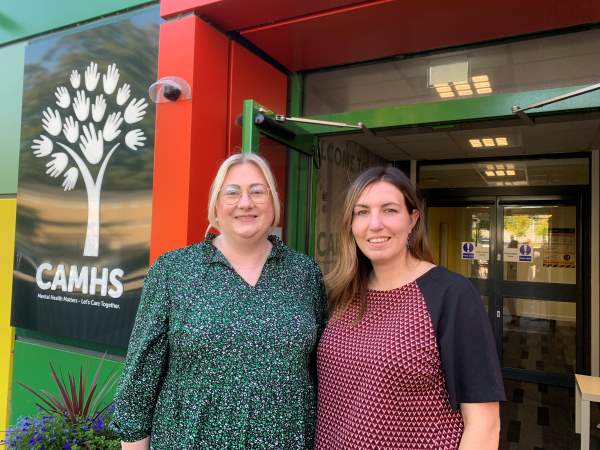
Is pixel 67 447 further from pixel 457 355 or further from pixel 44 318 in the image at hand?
pixel 457 355

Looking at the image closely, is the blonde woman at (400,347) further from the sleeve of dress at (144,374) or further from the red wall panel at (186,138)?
the red wall panel at (186,138)

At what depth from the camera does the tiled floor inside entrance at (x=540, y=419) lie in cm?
404

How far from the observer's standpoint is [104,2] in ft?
11.6

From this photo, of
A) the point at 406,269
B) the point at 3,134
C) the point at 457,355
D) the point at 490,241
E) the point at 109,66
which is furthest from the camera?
the point at 490,241

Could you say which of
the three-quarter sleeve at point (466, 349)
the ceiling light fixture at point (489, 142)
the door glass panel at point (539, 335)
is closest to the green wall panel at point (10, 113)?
the three-quarter sleeve at point (466, 349)

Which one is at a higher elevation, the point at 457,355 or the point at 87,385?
the point at 457,355

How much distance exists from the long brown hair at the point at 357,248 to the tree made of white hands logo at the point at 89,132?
2125 millimetres

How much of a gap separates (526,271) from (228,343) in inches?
224

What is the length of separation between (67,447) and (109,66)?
248 centimetres

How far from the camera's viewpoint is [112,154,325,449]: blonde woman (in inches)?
52.9

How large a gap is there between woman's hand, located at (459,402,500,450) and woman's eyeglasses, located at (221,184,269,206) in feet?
2.70

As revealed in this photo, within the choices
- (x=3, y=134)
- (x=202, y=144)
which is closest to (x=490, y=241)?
(x=202, y=144)

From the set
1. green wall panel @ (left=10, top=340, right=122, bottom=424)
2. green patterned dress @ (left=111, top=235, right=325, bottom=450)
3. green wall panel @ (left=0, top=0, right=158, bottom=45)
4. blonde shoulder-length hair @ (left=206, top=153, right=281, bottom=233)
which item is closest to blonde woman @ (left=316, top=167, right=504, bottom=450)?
green patterned dress @ (left=111, top=235, right=325, bottom=450)

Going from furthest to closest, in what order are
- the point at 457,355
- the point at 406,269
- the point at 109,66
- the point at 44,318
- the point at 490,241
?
the point at 490,241 < the point at 44,318 < the point at 109,66 < the point at 406,269 < the point at 457,355
